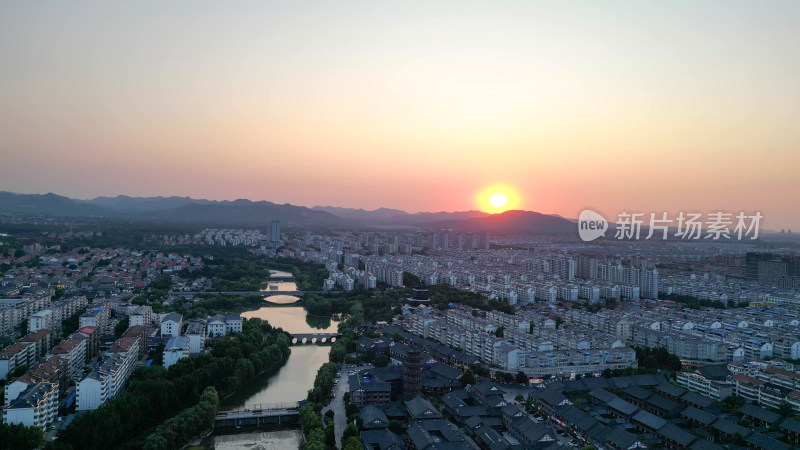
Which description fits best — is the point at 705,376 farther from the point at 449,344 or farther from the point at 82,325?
the point at 82,325

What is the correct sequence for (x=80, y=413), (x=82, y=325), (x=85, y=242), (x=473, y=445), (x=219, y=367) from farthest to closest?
(x=85, y=242) < (x=82, y=325) < (x=219, y=367) < (x=80, y=413) < (x=473, y=445)

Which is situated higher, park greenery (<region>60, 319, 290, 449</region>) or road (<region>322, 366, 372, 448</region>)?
park greenery (<region>60, 319, 290, 449</region>)

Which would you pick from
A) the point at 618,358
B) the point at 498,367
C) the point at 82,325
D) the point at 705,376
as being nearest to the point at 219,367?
the point at 82,325

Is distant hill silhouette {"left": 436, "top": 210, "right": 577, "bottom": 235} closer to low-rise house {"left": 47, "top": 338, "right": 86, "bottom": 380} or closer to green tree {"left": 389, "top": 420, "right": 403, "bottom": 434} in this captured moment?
low-rise house {"left": 47, "top": 338, "right": 86, "bottom": 380}

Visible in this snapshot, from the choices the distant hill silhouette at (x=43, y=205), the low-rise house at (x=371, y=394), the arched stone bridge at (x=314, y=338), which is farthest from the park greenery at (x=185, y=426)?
the distant hill silhouette at (x=43, y=205)

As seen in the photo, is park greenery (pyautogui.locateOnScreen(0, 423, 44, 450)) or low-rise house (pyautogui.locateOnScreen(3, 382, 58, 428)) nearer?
park greenery (pyautogui.locateOnScreen(0, 423, 44, 450))

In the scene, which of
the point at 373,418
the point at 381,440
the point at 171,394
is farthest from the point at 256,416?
the point at 381,440

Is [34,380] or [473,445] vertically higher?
[34,380]

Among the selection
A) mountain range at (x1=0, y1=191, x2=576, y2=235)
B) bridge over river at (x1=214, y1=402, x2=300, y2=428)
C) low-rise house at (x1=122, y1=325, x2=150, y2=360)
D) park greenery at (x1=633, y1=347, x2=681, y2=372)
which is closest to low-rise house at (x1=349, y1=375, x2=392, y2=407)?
bridge over river at (x1=214, y1=402, x2=300, y2=428)
